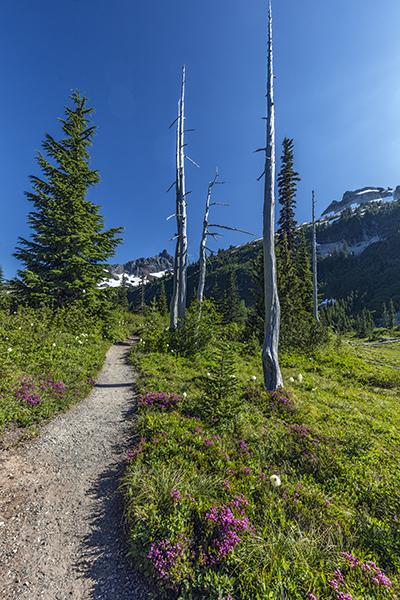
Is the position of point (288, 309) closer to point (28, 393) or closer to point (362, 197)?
point (28, 393)

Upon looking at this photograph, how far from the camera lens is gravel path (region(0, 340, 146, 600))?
9.17 feet

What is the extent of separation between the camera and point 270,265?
28.5ft

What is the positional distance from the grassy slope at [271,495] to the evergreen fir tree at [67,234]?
442 inches

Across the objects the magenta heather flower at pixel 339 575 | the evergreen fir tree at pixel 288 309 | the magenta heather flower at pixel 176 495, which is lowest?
the magenta heather flower at pixel 339 575

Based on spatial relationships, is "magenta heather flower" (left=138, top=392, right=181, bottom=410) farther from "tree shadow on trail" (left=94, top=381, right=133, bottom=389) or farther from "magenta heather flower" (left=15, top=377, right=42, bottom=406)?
"magenta heather flower" (left=15, top=377, right=42, bottom=406)

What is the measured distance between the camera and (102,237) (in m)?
16.8

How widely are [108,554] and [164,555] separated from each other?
2.73ft

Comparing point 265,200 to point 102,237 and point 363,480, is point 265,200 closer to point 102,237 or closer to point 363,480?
point 363,480

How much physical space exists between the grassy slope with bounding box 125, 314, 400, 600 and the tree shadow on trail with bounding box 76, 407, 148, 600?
0.21 metres

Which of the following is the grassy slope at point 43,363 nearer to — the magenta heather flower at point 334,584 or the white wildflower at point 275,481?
the white wildflower at point 275,481

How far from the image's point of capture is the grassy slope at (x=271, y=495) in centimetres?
267

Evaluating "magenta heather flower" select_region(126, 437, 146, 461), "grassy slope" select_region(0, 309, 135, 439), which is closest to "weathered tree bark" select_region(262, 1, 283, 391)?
"magenta heather flower" select_region(126, 437, 146, 461)

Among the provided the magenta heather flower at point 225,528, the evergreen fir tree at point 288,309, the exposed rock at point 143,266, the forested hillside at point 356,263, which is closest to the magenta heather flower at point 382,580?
the magenta heather flower at point 225,528

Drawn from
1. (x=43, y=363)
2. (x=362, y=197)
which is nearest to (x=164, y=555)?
(x=43, y=363)
